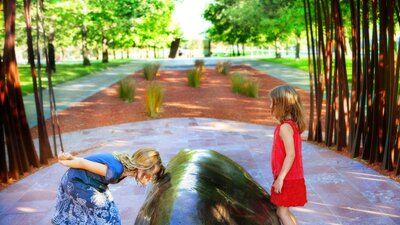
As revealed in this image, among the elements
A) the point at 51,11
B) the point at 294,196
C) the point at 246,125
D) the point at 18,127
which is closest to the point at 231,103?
the point at 246,125

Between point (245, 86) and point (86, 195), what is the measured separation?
11.5m

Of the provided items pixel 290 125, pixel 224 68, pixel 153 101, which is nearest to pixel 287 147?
pixel 290 125

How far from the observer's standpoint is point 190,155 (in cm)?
292

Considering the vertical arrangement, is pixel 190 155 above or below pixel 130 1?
below

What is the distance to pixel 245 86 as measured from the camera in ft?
46.3

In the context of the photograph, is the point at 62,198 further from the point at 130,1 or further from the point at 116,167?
the point at 130,1

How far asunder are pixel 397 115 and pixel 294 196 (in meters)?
3.18

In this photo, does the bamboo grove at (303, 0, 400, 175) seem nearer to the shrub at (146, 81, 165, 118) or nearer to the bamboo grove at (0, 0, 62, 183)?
the bamboo grove at (0, 0, 62, 183)

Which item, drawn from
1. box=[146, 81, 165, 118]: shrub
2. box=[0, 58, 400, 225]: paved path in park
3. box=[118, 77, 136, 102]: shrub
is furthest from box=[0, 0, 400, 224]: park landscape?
box=[118, 77, 136, 102]: shrub

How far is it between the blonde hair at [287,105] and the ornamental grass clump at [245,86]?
10.9m

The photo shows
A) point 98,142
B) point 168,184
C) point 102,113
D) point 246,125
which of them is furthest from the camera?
point 102,113

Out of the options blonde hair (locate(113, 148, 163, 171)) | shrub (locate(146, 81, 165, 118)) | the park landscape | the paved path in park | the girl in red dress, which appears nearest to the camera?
blonde hair (locate(113, 148, 163, 171))

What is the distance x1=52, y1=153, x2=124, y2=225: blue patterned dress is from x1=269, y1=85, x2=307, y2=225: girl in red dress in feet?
3.43

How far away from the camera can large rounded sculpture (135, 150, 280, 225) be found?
6.69ft
